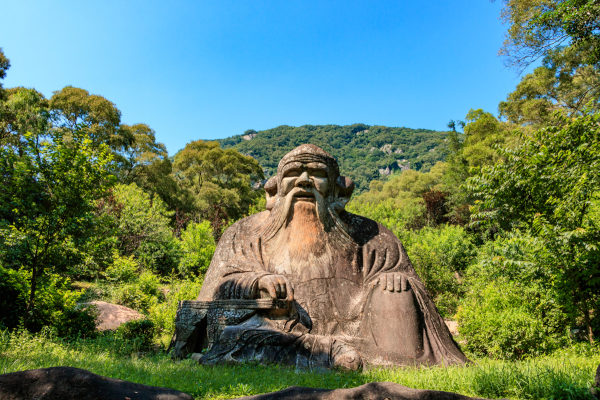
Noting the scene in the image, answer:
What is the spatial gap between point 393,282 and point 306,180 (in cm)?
179

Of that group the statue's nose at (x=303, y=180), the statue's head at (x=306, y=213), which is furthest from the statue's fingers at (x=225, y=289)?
the statue's nose at (x=303, y=180)

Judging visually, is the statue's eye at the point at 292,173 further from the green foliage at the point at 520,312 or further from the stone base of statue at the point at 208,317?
the green foliage at the point at 520,312

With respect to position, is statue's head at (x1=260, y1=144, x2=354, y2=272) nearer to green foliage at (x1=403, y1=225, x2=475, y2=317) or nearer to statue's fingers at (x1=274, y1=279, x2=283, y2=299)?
statue's fingers at (x1=274, y1=279, x2=283, y2=299)

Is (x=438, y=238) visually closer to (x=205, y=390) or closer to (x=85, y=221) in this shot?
(x=85, y=221)

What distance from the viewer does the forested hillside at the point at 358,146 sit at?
73.4 metres

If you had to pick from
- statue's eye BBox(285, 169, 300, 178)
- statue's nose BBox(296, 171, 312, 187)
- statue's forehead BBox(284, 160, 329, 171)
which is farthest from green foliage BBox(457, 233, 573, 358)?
statue's eye BBox(285, 169, 300, 178)

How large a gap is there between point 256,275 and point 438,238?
46.5ft

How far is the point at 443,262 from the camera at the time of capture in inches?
650

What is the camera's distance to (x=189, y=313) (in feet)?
17.0

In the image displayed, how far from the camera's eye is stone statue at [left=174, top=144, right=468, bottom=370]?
176 inches

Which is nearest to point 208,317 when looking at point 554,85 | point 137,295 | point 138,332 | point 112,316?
point 138,332

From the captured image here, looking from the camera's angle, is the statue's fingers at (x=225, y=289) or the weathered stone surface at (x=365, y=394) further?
the statue's fingers at (x=225, y=289)

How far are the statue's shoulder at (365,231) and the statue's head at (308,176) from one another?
38cm

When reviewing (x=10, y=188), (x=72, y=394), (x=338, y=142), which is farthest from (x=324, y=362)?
(x=338, y=142)
